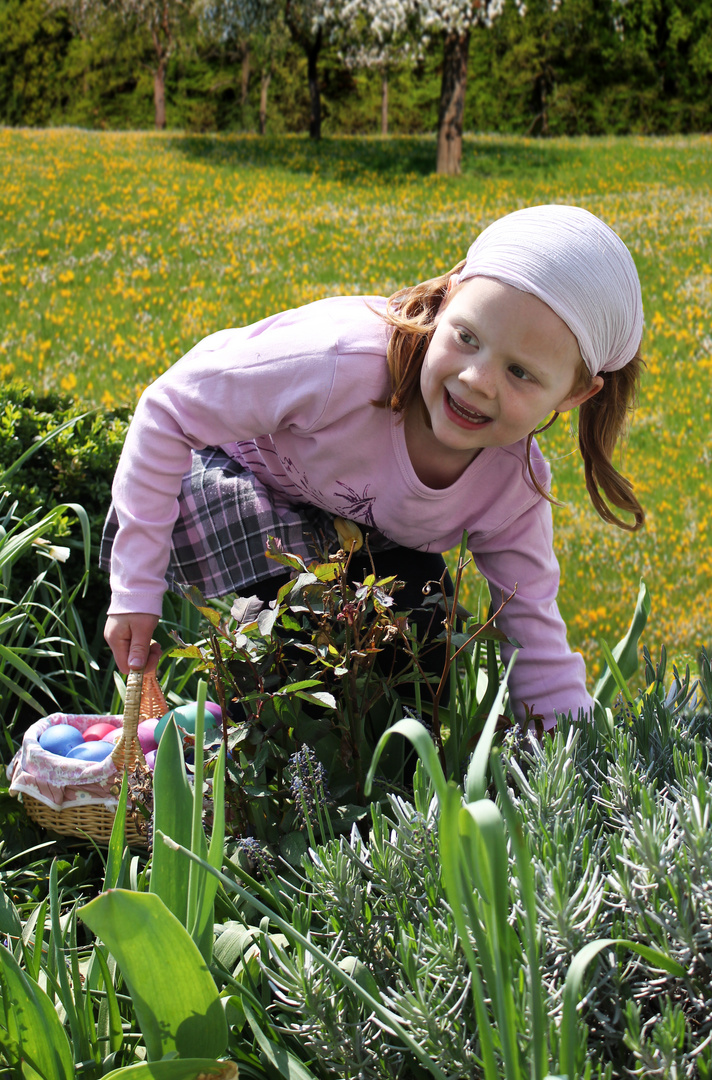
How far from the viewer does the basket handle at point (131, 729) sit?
65.5 inches

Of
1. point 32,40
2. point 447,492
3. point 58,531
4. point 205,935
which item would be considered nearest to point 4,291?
point 58,531

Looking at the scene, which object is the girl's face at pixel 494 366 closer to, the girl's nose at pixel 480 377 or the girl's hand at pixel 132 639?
the girl's nose at pixel 480 377

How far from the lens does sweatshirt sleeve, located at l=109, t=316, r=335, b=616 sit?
1820mm

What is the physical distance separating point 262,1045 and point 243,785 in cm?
43

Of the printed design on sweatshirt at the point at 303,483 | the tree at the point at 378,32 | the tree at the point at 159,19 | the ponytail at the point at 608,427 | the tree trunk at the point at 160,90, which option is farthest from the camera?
the tree trunk at the point at 160,90

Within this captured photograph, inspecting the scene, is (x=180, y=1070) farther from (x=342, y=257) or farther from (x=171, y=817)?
(x=342, y=257)

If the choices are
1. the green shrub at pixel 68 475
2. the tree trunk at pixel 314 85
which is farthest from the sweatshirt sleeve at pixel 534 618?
the tree trunk at pixel 314 85

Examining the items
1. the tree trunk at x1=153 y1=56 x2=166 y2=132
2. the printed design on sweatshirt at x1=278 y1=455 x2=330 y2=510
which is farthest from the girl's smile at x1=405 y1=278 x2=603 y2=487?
the tree trunk at x1=153 y1=56 x2=166 y2=132

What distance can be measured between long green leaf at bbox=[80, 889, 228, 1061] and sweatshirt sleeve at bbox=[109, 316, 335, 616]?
948 millimetres

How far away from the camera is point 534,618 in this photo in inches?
76.2

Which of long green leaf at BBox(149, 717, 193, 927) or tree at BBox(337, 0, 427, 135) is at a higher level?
tree at BBox(337, 0, 427, 135)

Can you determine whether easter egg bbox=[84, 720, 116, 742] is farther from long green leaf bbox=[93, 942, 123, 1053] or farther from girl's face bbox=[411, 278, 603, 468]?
girl's face bbox=[411, 278, 603, 468]

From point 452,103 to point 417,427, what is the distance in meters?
14.5

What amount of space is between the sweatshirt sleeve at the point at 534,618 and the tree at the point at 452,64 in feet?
46.5
